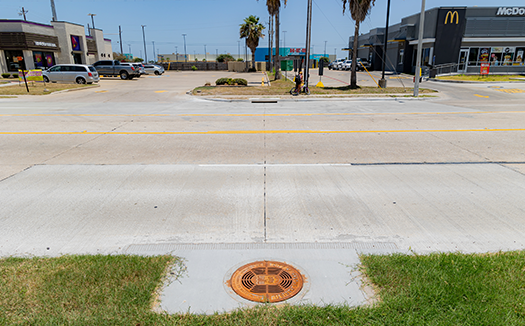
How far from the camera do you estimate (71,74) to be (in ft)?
99.9

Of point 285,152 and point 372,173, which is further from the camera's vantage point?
point 285,152

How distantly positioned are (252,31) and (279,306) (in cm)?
5651

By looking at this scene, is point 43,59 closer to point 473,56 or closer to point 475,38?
point 475,38

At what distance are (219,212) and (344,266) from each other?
220 centimetres

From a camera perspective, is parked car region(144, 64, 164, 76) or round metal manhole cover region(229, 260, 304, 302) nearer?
round metal manhole cover region(229, 260, 304, 302)

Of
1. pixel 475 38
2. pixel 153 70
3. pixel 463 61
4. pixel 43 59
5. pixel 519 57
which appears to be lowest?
pixel 153 70

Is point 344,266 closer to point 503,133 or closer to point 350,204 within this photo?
point 350,204

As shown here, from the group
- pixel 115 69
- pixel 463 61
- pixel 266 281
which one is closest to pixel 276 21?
pixel 115 69

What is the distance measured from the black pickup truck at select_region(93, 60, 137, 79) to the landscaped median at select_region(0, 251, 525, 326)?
38.2m

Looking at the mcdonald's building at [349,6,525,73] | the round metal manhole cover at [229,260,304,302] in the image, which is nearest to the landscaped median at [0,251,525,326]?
the round metal manhole cover at [229,260,304,302]

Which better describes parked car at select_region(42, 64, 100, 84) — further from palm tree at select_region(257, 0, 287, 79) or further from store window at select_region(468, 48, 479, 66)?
store window at select_region(468, 48, 479, 66)

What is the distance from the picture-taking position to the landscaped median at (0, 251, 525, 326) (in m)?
2.96

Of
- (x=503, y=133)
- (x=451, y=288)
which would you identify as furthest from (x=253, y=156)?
(x=503, y=133)

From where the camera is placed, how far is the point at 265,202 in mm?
5738
